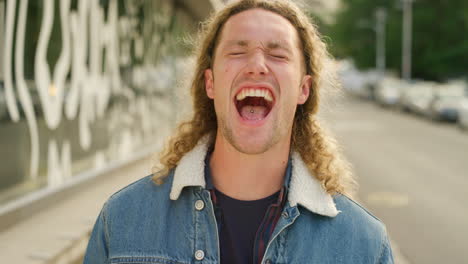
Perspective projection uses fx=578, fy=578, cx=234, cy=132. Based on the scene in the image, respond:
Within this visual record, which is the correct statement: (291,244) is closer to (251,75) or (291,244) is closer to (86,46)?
(251,75)

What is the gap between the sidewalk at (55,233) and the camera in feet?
17.6

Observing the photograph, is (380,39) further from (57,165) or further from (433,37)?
(57,165)

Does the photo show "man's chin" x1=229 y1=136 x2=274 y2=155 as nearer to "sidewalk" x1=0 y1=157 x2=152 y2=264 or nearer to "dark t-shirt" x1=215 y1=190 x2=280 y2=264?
"dark t-shirt" x1=215 y1=190 x2=280 y2=264

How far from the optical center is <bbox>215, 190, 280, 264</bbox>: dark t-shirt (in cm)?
200

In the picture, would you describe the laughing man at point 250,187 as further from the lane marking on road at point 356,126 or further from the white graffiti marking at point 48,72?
the lane marking on road at point 356,126

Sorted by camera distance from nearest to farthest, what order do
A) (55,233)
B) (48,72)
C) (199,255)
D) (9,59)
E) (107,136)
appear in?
(199,255), (55,233), (9,59), (48,72), (107,136)

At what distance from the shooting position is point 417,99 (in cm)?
2941

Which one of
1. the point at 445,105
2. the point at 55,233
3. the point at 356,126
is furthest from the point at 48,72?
the point at 445,105

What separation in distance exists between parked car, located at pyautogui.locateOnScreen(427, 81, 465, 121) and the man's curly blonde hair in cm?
2265

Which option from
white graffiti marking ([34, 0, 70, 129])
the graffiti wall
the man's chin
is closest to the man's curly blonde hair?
the man's chin

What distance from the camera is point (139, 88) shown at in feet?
41.6

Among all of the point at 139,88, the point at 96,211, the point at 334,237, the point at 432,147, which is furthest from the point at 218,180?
the point at 432,147

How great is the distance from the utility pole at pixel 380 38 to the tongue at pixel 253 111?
50202mm

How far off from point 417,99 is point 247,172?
28.9 m
